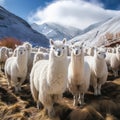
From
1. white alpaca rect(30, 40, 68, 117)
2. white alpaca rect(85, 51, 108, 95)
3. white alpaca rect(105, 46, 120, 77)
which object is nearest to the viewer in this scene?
white alpaca rect(30, 40, 68, 117)

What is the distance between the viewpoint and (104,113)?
11062mm

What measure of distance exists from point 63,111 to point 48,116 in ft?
2.13

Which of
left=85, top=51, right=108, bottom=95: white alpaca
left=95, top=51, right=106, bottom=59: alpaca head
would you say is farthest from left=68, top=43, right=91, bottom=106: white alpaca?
left=95, top=51, right=106, bottom=59: alpaca head

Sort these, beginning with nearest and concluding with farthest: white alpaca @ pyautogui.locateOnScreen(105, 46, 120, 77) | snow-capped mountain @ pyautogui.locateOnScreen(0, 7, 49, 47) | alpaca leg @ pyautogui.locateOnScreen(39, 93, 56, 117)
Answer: alpaca leg @ pyautogui.locateOnScreen(39, 93, 56, 117), white alpaca @ pyautogui.locateOnScreen(105, 46, 120, 77), snow-capped mountain @ pyautogui.locateOnScreen(0, 7, 49, 47)

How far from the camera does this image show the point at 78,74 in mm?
11281

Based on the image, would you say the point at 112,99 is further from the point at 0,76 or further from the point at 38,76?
the point at 0,76

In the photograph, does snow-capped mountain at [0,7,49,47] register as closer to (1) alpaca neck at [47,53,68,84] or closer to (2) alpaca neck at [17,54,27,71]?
(2) alpaca neck at [17,54,27,71]

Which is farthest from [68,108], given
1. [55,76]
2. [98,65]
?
[98,65]

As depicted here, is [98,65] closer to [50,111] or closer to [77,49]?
[77,49]

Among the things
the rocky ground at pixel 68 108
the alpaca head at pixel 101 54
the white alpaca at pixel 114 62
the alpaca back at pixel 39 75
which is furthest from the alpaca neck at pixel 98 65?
the white alpaca at pixel 114 62

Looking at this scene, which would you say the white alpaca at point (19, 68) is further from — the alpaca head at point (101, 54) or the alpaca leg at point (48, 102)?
the alpaca leg at point (48, 102)

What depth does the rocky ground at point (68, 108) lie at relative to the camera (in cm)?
1078

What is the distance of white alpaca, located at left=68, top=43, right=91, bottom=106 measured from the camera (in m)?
11.1

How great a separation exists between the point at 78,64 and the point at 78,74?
0.37 m
